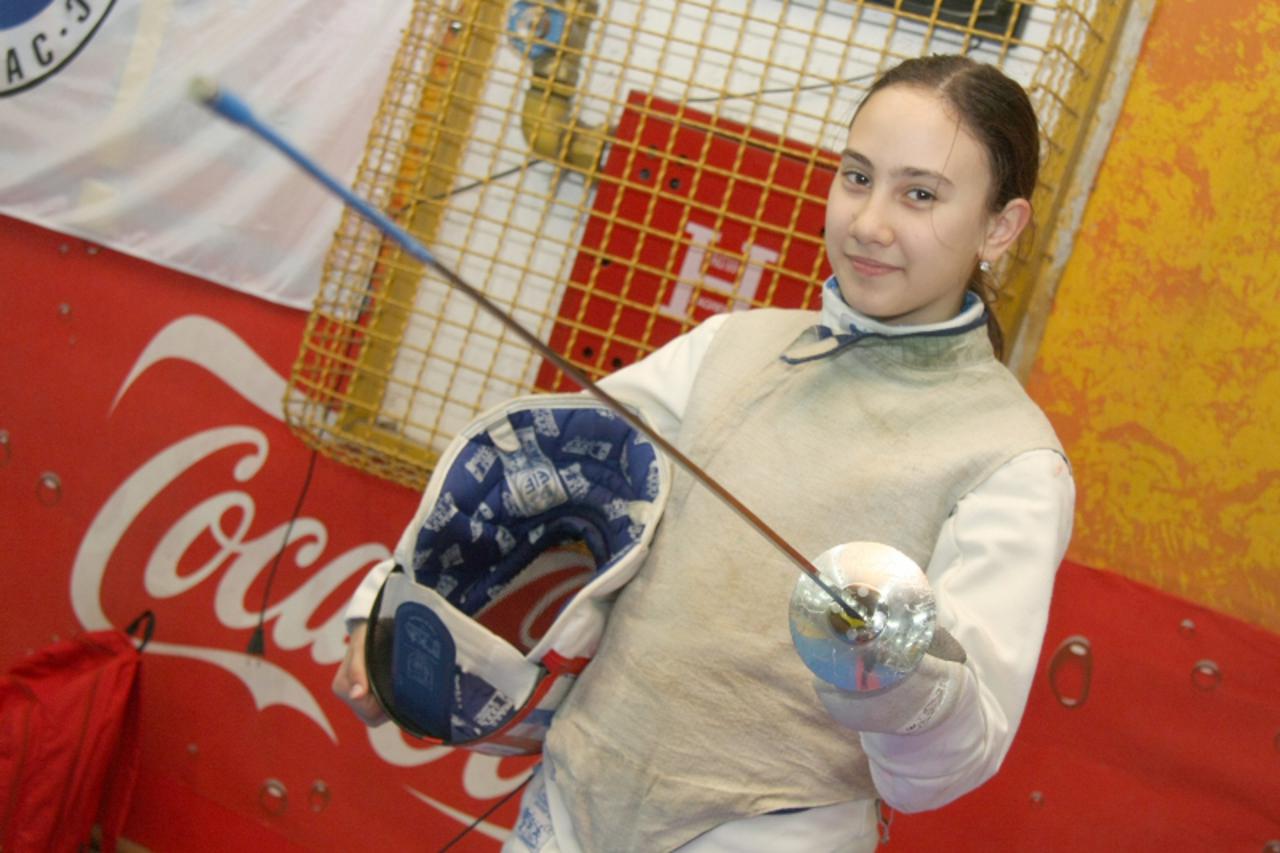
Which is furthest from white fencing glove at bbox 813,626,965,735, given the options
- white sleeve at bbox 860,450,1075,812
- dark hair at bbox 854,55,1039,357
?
dark hair at bbox 854,55,1039,357

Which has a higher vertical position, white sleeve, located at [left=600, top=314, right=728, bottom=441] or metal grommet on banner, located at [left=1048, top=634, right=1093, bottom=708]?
white sleeve, located at [left=600, top=314, right=728, bottom=441]

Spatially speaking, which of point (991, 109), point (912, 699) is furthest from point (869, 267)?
point (912, 699)

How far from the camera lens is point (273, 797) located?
76.8 inches

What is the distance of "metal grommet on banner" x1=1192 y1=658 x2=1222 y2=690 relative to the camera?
1455mm

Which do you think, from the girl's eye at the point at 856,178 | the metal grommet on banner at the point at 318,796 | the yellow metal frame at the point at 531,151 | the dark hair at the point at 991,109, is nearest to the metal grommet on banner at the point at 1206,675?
the yellow metal frame at the point at 531,151

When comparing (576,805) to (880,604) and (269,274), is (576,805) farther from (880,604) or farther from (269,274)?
(269,274)

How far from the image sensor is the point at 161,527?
1981mm

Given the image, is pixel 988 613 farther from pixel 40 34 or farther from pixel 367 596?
pixel 40 34

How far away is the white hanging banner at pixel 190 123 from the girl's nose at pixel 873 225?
98 cm

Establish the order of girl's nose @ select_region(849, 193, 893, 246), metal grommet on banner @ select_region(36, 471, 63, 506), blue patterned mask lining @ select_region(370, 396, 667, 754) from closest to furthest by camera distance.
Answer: girl's nose @ select_region(849, 193, 893, 246) < blue patterned mask lining @ select_region(370, 396, 667, 754) < metal grommet on banner @ select_region(36, 471, 63, 506)

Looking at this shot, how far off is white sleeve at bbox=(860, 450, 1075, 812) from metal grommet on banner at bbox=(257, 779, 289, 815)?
4.18ft

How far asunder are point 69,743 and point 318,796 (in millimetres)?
368

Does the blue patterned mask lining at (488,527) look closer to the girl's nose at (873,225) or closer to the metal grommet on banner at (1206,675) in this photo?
the girl's nose at (873,225)

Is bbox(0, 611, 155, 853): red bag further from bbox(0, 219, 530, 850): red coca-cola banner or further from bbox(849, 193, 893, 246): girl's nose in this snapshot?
bbox(849, 193, 893, 246): girl's nose
